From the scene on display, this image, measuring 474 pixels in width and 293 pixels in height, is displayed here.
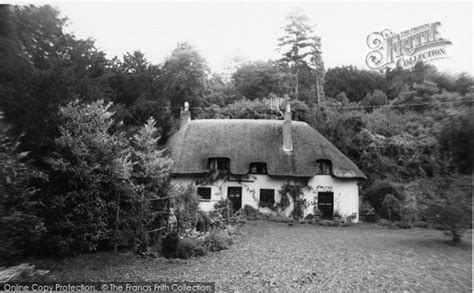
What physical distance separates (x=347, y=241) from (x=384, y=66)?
6.47 metres

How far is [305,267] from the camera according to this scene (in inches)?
275

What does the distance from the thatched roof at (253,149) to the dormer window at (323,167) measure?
0.36 metres

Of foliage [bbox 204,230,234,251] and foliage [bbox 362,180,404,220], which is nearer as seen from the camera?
foliage [bbox 204,230,234,251]

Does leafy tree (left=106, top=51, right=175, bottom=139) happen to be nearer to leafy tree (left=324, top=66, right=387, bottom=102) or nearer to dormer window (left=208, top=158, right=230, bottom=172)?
dormer window (left=208, top=158, right=230, bottom=172)

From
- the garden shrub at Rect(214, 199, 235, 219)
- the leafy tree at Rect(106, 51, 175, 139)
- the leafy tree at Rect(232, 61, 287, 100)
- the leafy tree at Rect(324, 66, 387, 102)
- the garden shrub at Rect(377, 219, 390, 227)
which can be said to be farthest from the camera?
the leafy tree at Rect(232, 61, 287, 100)

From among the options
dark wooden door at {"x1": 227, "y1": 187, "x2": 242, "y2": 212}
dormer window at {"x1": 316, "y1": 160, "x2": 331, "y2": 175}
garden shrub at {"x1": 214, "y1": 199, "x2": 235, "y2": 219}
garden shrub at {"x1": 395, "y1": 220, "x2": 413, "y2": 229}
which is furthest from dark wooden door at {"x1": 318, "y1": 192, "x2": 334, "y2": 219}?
garden shrub at {"x1": 214, "y1": 199, "x2": 235, "y2": 219}

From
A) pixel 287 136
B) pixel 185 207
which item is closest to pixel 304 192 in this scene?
pixel 287 136

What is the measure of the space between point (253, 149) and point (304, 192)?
4008 mm

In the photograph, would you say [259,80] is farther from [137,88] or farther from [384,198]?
[384,198]

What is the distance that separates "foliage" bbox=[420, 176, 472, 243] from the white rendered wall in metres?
8.20

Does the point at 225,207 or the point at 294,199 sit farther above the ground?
the point at 294,199

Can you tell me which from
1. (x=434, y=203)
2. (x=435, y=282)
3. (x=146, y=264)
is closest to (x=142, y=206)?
(x=146, y=264)

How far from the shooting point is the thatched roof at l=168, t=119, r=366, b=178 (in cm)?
1777

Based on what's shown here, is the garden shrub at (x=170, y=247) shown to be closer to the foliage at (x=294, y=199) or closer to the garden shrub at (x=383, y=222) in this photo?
the foliage at (x=294, y=199)
